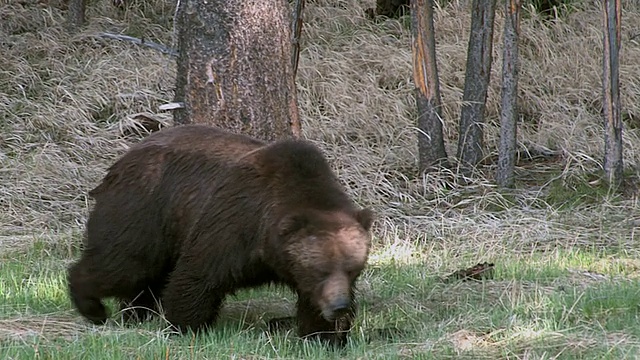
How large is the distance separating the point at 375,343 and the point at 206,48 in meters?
3.20

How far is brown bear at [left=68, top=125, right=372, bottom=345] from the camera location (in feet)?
19.6

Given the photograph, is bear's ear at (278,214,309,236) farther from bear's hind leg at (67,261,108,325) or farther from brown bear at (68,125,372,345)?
bear's hind leg at (67,261,108,325)

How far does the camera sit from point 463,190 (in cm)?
1146

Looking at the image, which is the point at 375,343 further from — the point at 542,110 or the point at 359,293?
the point at 542,110

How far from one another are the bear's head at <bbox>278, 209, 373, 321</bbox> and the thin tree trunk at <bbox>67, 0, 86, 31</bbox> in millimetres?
11572

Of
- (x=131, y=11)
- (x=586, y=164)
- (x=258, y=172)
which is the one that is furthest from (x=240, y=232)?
(x=131, y=11)

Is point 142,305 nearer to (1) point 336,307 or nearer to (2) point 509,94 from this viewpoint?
(1) point 336,307

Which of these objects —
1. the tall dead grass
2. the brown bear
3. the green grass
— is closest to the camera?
the green grass

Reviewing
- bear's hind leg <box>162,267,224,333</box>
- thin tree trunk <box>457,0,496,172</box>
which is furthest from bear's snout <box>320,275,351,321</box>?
thin tree trunk <box>457,0,496,172</box>

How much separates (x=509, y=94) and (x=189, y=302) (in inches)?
237

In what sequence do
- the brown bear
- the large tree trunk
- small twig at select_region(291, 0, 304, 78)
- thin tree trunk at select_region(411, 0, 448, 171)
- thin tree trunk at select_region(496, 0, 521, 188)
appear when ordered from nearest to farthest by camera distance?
1. the brown bear
2. the large tree trunk
3. thin tree trunk at select_region(496, 0, 521, 188)
4. thin tree trunk at select_region(411, 0, 448, 171)
5. small twig at select_region(291, 0, 304, 78)

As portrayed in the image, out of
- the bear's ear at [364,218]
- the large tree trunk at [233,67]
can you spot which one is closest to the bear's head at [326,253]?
the bear's ear at [364,218]

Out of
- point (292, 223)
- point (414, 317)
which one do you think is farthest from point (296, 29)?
point (292, 223)

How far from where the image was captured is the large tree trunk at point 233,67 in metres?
8.36
